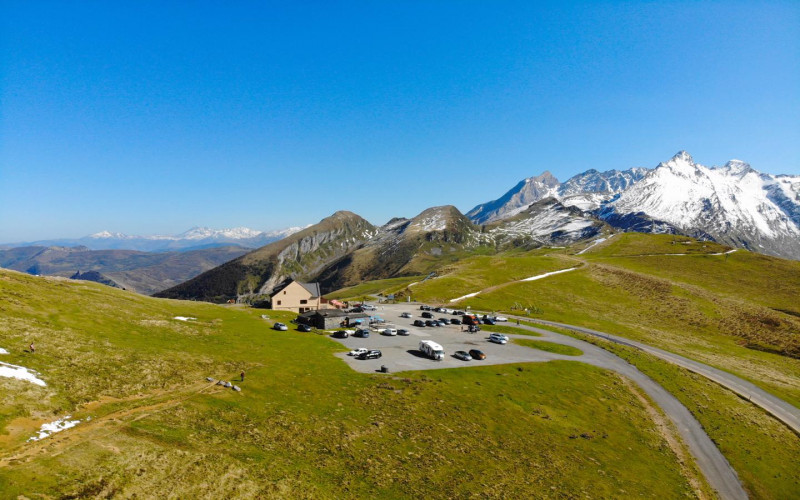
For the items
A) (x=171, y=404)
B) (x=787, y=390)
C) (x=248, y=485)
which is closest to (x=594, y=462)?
(x=248, y=485)

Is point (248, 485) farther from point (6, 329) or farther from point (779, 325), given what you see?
point (779, 325)

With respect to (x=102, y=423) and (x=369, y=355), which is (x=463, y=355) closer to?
(x=369, y=355)

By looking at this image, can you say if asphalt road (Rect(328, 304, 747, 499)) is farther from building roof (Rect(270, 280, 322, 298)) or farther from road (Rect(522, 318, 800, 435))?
building roof (Rect(270, 280, 322, 298))

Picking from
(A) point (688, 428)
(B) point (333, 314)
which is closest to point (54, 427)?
(B) point (333, 314)

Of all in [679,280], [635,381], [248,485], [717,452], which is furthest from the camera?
[679,280]

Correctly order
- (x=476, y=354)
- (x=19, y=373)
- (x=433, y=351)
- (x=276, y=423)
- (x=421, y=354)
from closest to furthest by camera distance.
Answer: (x=19, y=373) < (x=276, y=423) < (x=433, y=351) < (x=421, y=354) < (x=476, y=354)
